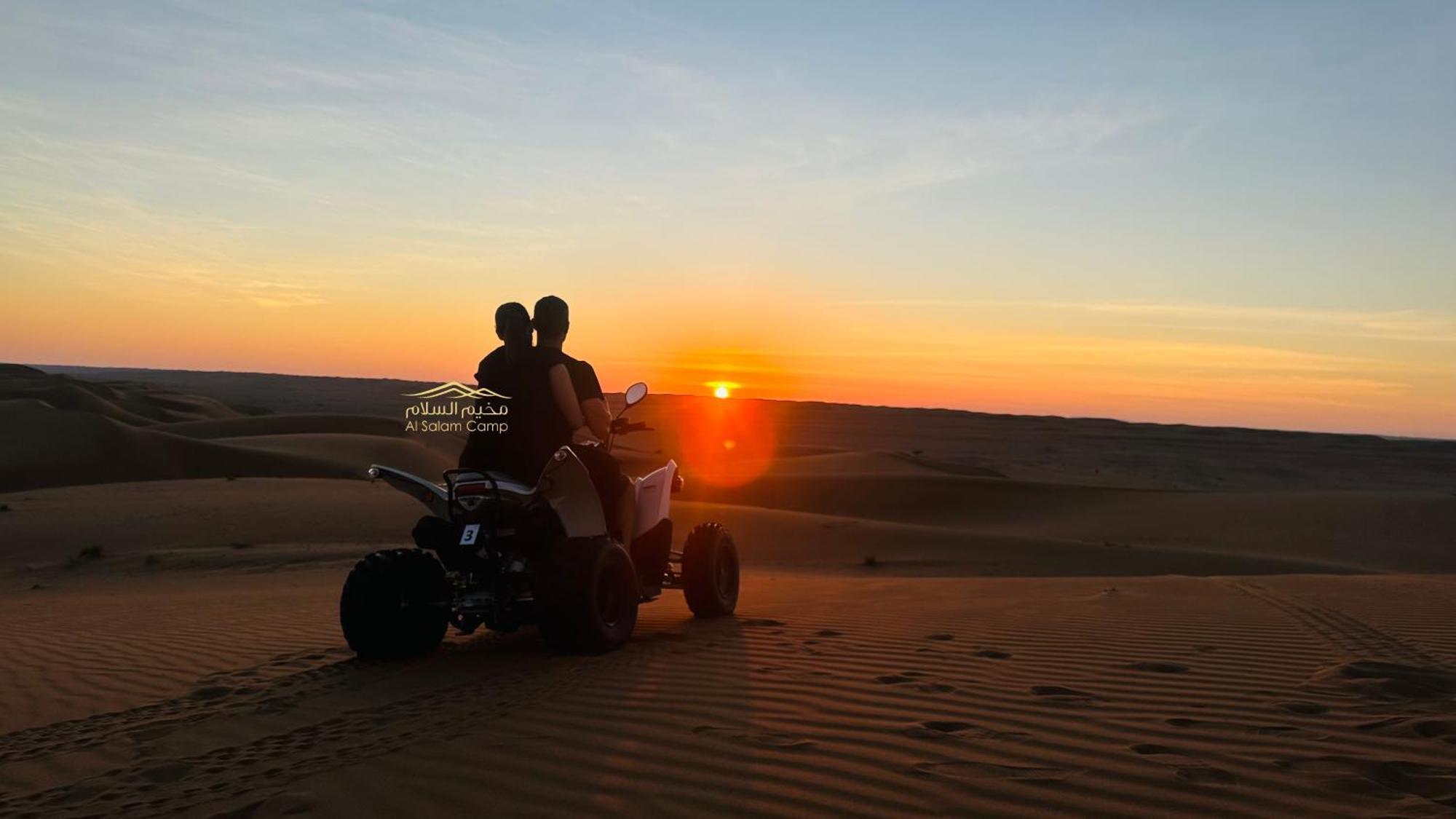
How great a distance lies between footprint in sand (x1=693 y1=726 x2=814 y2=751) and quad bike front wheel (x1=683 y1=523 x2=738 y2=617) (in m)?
3.58

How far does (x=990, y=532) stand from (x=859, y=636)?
15.1 meters

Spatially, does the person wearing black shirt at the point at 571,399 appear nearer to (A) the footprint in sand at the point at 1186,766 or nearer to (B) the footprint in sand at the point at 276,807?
(B) the footprint in sand at the point at 276,807

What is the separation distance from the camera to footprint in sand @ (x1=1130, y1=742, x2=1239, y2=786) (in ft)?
13.4

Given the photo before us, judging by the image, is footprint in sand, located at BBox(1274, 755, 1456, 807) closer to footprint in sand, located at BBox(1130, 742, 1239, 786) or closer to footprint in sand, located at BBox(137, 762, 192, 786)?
footprint in sand, located at BBox(1130, 742, 1239, 786)

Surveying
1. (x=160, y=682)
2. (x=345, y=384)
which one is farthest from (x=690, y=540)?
(x=345, y=384)

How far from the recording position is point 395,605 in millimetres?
6750

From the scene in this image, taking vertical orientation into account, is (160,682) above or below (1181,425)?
below

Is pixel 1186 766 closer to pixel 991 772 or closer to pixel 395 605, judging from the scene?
pixel 991 772

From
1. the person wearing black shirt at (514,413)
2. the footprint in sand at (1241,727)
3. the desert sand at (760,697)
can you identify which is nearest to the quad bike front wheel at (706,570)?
the desert sand at (760,697)

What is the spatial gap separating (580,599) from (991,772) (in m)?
2.91

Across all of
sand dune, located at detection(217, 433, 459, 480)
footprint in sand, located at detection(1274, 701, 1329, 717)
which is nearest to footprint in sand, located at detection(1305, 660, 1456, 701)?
footprint in sand, located at detection(1274, 701, 1329, 717)

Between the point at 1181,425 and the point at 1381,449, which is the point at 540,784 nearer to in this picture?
the point at 1381,449

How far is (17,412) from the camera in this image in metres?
30.9

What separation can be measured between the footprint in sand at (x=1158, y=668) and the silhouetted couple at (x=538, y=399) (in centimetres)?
336
